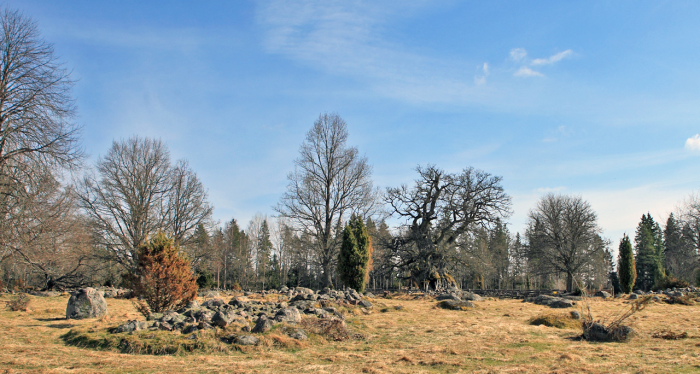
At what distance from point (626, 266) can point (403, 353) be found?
31.6 m

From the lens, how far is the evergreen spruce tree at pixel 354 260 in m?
25.6

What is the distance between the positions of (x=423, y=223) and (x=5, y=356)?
26446mm

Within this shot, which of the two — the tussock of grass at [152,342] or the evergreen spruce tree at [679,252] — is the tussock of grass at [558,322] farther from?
the evergreen spruce tree at [679,252]

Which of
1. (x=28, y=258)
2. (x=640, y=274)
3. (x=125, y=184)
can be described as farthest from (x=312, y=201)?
(x=640, y=274)

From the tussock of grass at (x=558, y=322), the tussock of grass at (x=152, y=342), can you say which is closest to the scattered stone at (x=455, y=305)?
the tussock of grass at (x=558, y=322)

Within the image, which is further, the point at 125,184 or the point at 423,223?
the point at 423,223

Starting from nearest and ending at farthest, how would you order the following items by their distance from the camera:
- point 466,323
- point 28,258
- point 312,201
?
point 466,323, point 28,258, point 312,201

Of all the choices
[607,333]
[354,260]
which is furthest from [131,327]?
[354,260]

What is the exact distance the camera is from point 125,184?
93.2 ft

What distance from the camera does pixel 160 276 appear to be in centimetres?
1259

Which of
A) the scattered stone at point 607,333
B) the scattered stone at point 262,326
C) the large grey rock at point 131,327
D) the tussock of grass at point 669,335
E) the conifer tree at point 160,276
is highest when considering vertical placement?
the conifer tree at point 160,276

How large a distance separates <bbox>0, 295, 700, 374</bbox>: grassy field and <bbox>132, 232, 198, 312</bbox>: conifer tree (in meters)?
1.33

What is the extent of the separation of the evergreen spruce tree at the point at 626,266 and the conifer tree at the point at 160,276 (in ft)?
109

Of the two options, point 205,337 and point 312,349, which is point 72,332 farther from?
point 312,349
